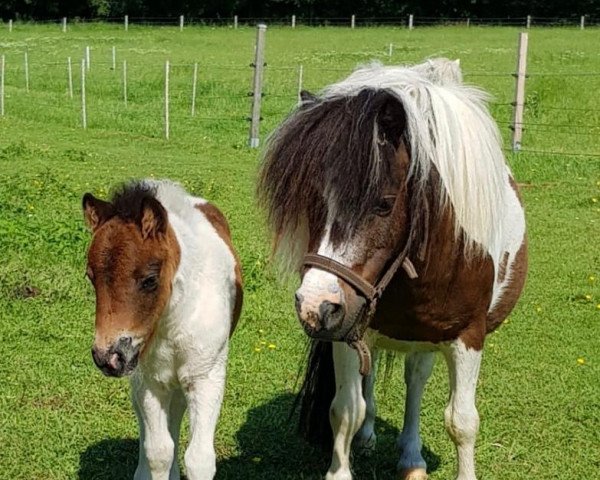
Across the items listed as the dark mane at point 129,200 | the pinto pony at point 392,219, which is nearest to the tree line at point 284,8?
Answer: the dark mane at point 129,200

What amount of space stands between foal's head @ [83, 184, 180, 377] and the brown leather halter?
655 mm

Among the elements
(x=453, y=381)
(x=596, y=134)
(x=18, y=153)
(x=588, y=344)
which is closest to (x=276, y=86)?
(x=596, y=134)

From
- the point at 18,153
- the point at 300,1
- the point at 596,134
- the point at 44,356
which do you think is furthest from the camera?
the point at 300,1

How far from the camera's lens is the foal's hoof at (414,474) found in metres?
4.52

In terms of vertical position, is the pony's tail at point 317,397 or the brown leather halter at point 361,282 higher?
the brown leather halter at point 361,282

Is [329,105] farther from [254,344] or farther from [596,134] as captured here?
[596,134]

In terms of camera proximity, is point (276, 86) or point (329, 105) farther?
point (276, 86)

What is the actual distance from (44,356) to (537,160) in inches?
375

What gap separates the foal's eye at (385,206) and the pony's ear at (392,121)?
0.62 ft

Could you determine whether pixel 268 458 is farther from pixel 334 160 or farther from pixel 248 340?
pixel 334 160

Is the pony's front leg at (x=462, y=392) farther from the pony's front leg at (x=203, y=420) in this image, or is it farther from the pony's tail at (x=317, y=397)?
the pony's front leg at (x=203, y=420)

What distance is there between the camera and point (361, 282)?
3006mm

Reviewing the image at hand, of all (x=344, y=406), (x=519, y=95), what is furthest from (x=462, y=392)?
(x=519, y=95)

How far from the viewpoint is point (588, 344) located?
6.36m
